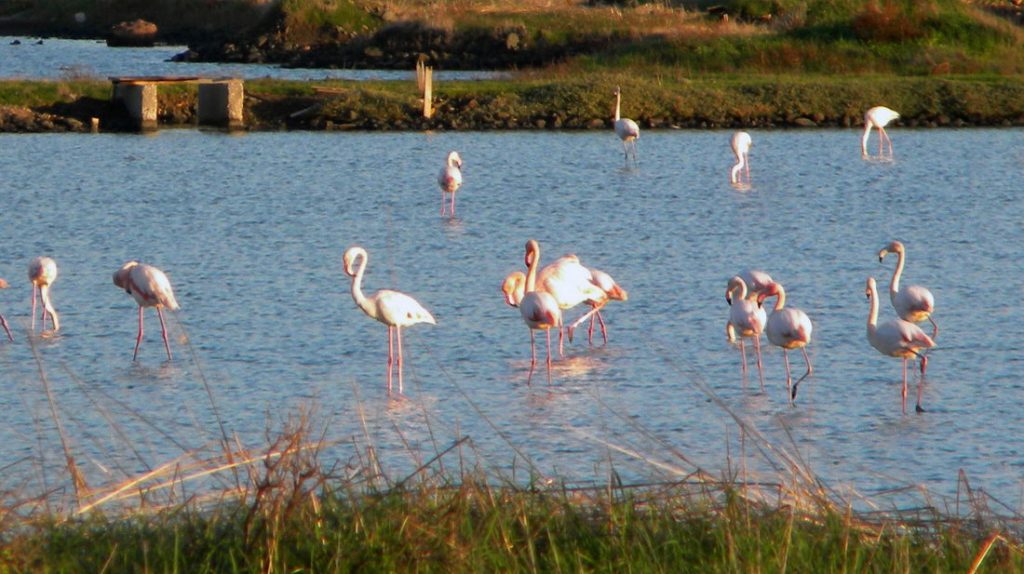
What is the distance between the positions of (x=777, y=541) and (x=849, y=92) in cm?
2878

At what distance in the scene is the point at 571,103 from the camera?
31406mm

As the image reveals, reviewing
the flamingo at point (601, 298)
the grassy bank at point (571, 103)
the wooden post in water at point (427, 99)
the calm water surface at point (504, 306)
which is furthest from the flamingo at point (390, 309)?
the wooden post in water at point (427, 99)

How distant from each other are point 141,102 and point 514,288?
1966 cm

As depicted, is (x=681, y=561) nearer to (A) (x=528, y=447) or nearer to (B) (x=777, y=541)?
(B) (x=777, y=541)

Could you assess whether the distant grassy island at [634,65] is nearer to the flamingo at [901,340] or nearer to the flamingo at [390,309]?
the flamingo at [390,309]

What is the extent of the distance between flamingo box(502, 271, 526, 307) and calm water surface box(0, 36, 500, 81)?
24.9 m

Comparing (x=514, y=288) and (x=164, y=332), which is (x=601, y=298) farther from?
(x=164, y=332)

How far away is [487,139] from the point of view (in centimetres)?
2898

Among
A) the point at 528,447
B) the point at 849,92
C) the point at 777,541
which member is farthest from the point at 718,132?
the point at 777,541

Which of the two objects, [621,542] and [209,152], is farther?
[209,152]

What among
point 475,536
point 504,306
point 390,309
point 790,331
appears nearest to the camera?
point 475,536

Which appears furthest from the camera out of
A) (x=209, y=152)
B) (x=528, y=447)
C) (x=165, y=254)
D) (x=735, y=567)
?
(x=209, y=152)

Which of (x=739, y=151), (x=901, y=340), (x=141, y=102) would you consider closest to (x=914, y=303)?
(x=901, y=340)

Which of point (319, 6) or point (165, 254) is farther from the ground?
point (319, 6)
